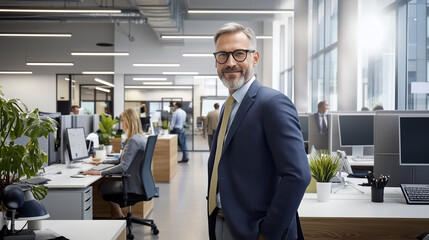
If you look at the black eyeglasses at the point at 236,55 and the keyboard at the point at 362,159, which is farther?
the keyboard at the point at 362,159

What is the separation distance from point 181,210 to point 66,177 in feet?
7.33

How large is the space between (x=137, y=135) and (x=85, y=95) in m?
12.2

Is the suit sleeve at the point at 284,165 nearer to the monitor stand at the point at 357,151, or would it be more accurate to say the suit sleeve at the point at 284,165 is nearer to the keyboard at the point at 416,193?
the keyboard at the point at 416,193

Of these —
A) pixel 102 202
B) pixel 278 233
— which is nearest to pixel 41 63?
pixel 102 202

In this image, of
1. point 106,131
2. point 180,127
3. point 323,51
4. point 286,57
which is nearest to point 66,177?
point 106,131

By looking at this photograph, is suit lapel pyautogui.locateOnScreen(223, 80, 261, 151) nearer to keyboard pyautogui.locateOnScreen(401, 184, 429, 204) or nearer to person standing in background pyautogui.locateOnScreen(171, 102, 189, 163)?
keyboard pyautogui.locateOnScreen(401, 184, 429, 204)

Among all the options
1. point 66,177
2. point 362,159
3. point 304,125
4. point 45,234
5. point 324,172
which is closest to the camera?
point 45,234

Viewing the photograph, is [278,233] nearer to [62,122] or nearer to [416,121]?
[416,121]

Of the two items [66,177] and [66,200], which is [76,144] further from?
[66,200]

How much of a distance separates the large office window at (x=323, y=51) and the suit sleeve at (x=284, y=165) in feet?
24.5

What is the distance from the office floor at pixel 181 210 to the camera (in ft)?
16.4

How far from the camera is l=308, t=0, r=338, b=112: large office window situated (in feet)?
30.5

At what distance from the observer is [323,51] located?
10078 mm

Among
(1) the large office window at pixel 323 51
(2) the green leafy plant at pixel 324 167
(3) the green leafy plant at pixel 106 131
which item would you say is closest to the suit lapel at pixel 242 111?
(2) the green leafy plant at pixel 324 167
